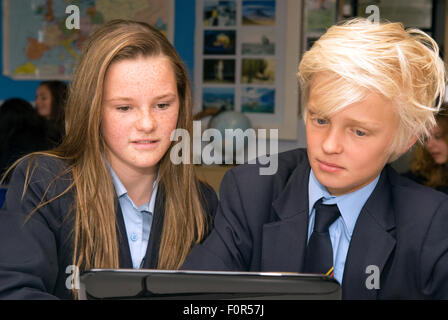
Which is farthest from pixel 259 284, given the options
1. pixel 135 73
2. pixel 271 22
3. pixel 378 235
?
pixel 271 22

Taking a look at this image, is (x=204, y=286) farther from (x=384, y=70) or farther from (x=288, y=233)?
(x=384, y=70)

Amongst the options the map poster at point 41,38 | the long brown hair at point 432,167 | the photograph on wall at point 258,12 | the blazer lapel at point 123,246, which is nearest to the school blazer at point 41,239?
the blazer lapel at point 123,246

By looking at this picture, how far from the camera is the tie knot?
110cm

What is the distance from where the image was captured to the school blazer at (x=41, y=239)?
1008 millimetres

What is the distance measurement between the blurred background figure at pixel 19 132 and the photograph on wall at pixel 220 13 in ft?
4.52

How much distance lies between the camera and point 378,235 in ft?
3.51

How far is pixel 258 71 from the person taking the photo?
3.94 m

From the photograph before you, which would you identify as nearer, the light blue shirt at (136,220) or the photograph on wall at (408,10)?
the light blue shirt at (136,220)

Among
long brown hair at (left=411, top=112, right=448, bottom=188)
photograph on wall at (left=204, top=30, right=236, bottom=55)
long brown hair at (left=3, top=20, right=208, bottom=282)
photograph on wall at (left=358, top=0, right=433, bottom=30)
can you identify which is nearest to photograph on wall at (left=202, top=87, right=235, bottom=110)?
photograph on wall at (left=204, top=30, right=236, bottom=55)

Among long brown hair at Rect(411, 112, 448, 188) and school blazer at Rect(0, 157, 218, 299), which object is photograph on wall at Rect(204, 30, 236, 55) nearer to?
long brown hair at Rect(411, 112, 448, 188)

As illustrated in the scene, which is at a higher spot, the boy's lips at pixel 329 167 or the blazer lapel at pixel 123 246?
the boy's lips at pixel 329 167

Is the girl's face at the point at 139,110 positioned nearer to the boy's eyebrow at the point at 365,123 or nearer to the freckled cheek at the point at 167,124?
the freckled cheek at the point at 167,124
